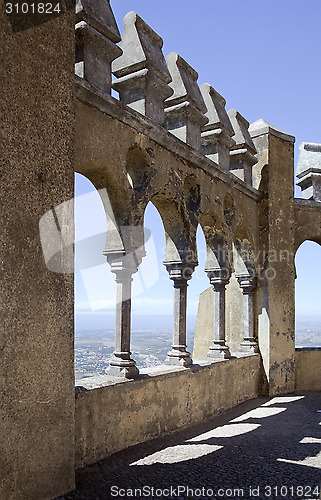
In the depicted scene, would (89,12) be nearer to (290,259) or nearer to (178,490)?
→ (178,490)

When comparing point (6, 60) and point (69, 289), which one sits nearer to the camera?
point (6, 60)

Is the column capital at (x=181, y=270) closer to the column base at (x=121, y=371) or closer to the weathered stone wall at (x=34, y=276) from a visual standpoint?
the column base at (x=121, y=371)

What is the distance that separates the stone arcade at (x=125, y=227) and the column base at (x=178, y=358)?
0.07ft

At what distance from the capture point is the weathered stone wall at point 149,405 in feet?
A: 13.3

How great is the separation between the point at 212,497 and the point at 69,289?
192cm

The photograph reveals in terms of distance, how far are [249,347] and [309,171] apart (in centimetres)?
391

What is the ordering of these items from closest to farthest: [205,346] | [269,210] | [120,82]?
[120,82], [269,210], [205,346]

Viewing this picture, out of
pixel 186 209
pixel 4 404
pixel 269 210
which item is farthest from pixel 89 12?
pixel 269 210

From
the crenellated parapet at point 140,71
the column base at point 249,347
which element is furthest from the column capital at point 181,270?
the column base at point 249,347

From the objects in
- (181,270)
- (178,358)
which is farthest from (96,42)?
(178,358)

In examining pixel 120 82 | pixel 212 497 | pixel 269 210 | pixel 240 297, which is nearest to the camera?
pixel 212 497

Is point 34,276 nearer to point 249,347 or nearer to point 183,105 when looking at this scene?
point 183,105

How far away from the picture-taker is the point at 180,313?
5.74 metres

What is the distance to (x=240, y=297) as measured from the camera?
9156 millimetres
